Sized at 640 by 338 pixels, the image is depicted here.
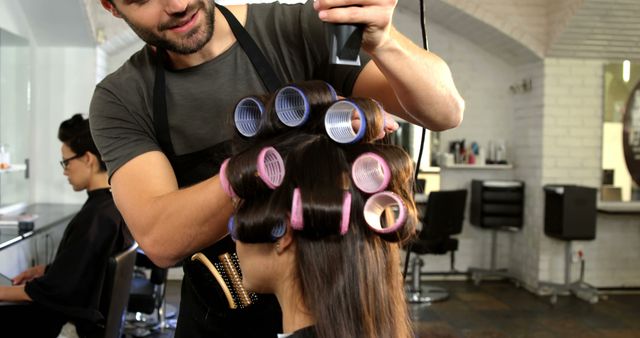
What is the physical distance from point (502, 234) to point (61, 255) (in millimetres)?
4898

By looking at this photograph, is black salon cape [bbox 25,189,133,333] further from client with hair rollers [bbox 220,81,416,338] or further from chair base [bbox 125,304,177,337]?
chair base [bbox 125,304,177,337]

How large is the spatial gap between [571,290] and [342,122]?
5512mm

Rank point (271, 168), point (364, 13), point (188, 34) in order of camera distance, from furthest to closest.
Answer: point (188, 34) → point (271, 168) → point (364, 13)

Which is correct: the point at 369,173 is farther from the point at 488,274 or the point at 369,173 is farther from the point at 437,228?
the point at 488,274

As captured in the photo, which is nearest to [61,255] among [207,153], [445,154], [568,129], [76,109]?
[207,153]

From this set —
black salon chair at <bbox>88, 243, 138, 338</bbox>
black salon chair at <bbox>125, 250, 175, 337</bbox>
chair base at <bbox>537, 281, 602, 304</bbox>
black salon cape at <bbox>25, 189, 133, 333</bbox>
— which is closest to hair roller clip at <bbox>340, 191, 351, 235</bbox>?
black salon chair at <bbox>88, 243, 138, 338</bbox>

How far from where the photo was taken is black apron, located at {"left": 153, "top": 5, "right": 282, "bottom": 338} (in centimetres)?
118

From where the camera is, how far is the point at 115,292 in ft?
7.55

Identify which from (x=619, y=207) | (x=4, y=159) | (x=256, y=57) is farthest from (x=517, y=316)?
(x=256, y=57)

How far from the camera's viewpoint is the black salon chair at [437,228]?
5.21 m

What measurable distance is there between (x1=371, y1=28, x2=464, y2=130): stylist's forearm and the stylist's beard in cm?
34

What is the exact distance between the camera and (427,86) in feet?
3.08

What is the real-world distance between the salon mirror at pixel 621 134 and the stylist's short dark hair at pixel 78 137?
4.74 metres

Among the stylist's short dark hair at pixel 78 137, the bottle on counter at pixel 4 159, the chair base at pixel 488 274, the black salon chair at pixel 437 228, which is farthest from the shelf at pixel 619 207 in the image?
the bottle on counter at pixel 4 159
